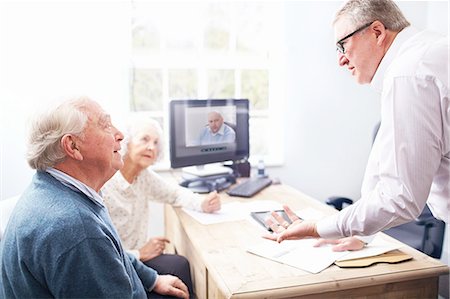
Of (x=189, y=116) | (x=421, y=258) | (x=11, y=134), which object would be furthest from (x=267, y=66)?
(x=421, y=258)

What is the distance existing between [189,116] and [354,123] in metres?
1.50

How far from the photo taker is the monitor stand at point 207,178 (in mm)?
2375

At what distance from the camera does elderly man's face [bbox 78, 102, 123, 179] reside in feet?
3.97

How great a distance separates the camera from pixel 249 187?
2361 mm

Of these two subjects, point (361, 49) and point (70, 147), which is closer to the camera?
point (70, 147)

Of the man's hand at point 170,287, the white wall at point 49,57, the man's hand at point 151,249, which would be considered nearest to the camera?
the man's hand at point 170,287

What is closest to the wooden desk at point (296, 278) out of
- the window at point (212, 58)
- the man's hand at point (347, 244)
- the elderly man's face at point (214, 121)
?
the man's hand at point (347, 244)

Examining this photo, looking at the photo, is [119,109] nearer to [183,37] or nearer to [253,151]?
[183,37]

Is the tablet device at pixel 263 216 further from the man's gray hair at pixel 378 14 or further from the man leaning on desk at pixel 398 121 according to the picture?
the man's gray hair at pixel 378 14

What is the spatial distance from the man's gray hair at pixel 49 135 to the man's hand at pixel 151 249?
83cm

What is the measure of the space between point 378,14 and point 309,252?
31.4 inches

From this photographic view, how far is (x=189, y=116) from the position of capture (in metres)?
2.36

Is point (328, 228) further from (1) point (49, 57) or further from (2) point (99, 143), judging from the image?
(1) point (49, 57)

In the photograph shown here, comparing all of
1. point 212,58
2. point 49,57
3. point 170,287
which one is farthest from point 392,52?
point 49,57
